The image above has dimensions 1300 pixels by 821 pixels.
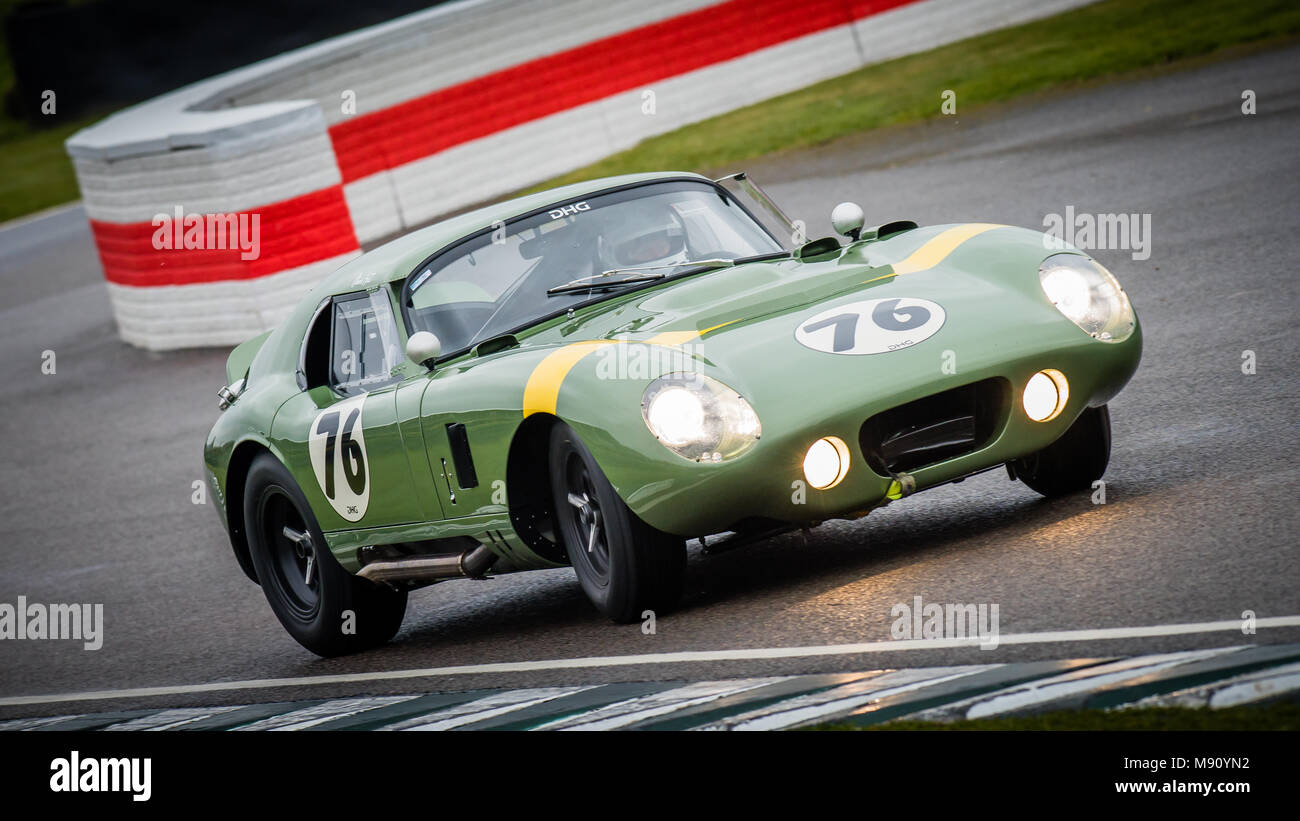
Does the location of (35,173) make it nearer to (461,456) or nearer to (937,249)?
(461,456)

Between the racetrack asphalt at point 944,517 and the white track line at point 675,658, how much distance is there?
0.04m

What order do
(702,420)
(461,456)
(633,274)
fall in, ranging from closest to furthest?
1. (702,420)
2. (461,456)
3. (633,274)

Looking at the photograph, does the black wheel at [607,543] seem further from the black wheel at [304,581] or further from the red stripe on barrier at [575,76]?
the red stripe on barrier at [575,76]

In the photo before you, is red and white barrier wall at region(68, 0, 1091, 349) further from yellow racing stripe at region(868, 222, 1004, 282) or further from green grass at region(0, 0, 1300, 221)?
yellow racing stripe at region(868, 222, 1004, 282)

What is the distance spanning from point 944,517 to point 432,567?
5.98 ft

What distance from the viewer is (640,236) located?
6.65 m

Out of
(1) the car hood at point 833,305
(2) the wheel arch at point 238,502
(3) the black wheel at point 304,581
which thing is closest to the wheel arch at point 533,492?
(1) the car hood at point 833,305

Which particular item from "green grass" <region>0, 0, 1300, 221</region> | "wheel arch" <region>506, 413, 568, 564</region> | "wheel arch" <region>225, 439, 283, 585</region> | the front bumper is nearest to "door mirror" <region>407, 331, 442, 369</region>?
"wheel arch" <region>506, 413, 568, 564</region>

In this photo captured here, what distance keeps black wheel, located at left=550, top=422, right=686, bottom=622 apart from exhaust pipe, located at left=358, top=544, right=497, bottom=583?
39cm

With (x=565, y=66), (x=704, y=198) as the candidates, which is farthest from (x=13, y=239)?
(x=704, y=198)

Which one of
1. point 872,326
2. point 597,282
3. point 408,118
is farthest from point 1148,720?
point 408,118

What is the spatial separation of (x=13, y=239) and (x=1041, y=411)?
76.7 feet
